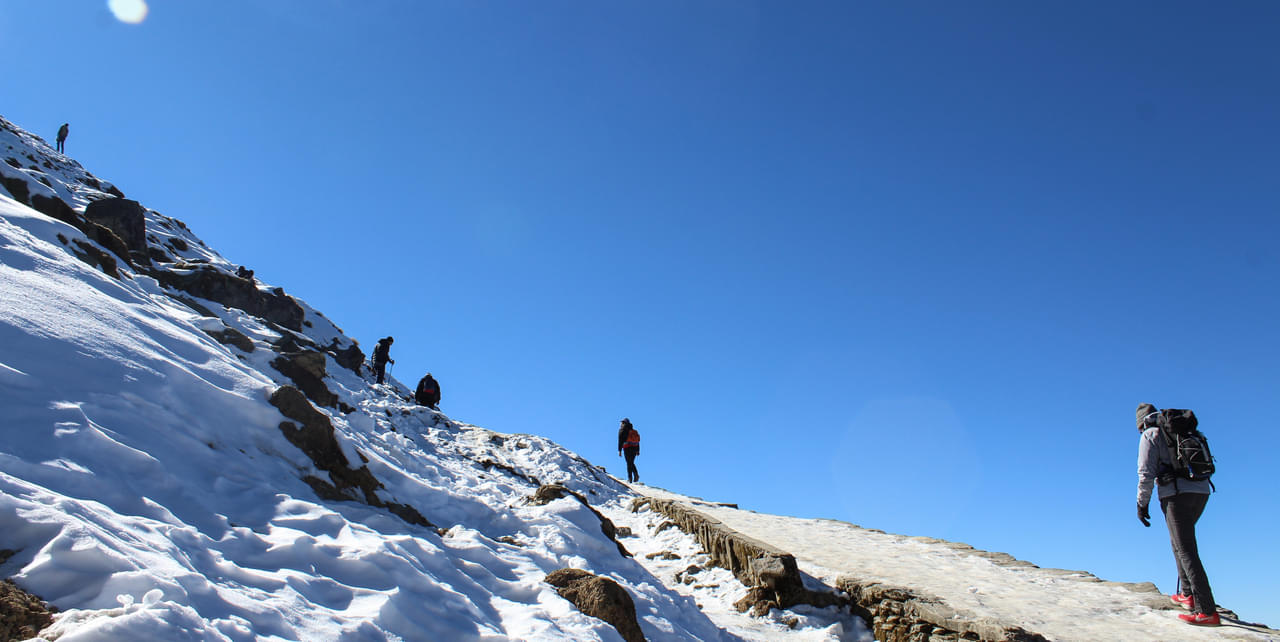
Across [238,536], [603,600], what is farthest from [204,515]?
[603,600]

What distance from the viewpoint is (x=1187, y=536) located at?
23.2 feet

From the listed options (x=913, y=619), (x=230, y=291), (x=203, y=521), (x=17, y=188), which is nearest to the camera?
(x=203, y=521)

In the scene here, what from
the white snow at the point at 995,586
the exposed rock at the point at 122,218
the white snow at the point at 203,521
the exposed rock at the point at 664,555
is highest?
the exposed rock at the point at 122,218

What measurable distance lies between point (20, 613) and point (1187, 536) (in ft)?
32.1

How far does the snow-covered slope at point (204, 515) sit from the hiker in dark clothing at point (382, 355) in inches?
617

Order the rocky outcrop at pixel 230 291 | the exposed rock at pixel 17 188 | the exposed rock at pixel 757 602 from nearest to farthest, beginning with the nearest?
the exposed rock at pixel 757 602 < the exposed rock at pixel 17 188 < the rocky outcrop at pixel 230 291

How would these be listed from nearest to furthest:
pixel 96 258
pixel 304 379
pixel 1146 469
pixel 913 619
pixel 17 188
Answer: pixel 913 619, pixel 1146 469, pixel 96 258, pixel 304 379, pixel 17 188

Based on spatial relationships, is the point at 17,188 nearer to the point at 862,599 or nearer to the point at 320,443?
the point at 320,443

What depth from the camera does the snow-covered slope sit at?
10.6 ft

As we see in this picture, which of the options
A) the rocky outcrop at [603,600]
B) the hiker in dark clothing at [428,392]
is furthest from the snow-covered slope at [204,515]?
the hiker in dark clothing at [428,392]

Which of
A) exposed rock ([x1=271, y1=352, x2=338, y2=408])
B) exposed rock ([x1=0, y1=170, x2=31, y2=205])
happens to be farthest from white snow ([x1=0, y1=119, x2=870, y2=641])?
exposed rock ([x1=0, y1=170, x2=31, y2=205])

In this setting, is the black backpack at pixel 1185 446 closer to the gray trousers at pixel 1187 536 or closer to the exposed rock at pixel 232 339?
the gray trousers at pixel 1187 536

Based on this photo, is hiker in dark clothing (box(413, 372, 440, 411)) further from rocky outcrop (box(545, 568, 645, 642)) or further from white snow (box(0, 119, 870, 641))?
rocky outcrop (box(545, 568, 645, 642))

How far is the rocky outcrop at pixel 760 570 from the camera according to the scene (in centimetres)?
781
